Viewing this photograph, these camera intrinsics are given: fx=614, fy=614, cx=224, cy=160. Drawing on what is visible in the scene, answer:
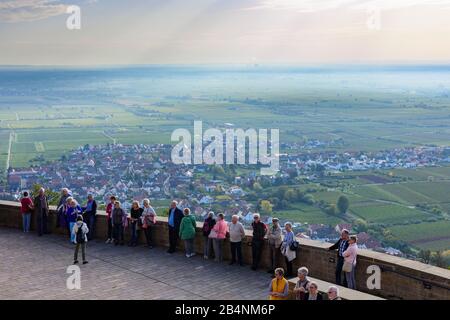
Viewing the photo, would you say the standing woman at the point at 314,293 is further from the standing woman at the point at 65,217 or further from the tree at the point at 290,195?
the tree at the point at 290,195

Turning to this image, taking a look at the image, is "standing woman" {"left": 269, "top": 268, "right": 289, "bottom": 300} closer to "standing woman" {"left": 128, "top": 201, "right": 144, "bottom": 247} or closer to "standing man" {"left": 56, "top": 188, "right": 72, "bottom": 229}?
"standing woman" {"left": 128, "top": 201, "right": 144, "bottom": 247}

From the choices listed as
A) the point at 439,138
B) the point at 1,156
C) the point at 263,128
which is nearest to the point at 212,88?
the point at 263,128

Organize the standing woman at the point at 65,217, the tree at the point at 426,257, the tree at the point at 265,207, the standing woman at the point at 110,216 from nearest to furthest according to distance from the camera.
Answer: the standing woman at the point at 110,216, the standing woman at the point at 65,217, the tree at the point at 426,257, the tree at the point at 265,207

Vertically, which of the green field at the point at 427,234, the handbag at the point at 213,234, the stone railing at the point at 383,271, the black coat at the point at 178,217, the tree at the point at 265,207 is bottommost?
the green field at the point at 427,234

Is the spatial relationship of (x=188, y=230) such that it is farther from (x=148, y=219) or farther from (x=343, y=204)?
(x=343, y=204)

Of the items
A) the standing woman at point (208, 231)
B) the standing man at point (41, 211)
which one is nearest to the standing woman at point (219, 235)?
the standing woman at point (208, 231)

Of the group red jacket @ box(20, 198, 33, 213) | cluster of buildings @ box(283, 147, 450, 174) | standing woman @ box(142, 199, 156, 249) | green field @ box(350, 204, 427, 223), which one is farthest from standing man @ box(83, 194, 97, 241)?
cluster of buildings @ box(283, 147, 450, 174)

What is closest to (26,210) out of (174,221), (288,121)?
(174,221)
